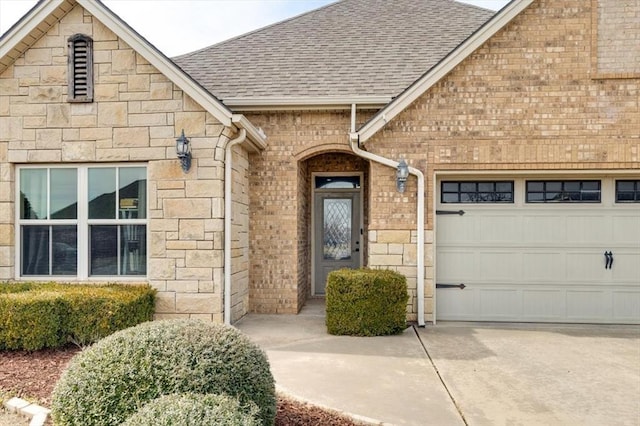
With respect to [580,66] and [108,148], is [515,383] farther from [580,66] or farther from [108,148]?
[108,148]

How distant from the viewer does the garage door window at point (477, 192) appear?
295 inches

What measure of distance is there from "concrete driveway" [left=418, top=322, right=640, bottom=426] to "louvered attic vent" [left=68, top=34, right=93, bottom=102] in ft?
21.6

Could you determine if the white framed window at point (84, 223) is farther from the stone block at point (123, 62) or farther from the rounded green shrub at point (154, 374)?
the rounded green shrub at point (154, 374)

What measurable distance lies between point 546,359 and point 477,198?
9.78 feet

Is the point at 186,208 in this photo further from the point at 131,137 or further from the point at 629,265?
the point at 629,265

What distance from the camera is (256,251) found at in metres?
8.32

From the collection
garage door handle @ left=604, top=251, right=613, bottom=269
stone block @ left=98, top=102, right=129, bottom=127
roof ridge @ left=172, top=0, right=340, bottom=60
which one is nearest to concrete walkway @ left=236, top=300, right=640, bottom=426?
garage door handle @ left=604, top=251, right=613, bottom=269

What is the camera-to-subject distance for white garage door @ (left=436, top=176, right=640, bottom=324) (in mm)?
7309

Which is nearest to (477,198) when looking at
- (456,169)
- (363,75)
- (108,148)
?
(456,169)

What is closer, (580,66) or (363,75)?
(580,66)

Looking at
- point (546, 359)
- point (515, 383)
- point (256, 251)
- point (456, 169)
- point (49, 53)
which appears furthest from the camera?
point (256, 251)

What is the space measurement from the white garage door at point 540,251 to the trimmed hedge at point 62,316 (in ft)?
16.8

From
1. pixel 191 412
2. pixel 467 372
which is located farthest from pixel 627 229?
pixel 191 412

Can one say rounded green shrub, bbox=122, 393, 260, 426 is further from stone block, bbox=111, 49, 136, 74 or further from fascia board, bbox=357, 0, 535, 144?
stone block, bbox=111, 49, 136, 74
